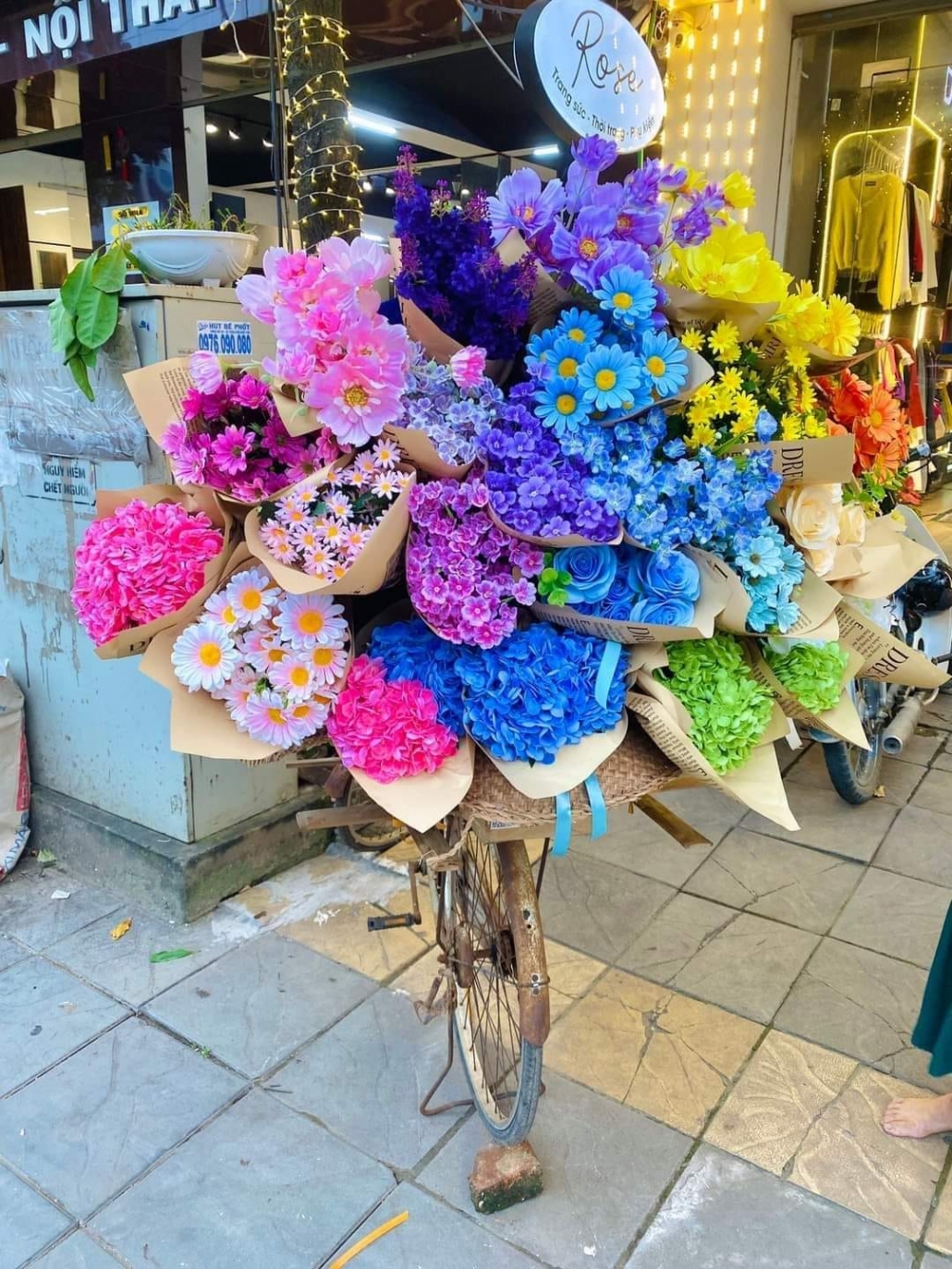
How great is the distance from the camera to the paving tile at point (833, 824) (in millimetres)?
3342

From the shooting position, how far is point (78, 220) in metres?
7.27

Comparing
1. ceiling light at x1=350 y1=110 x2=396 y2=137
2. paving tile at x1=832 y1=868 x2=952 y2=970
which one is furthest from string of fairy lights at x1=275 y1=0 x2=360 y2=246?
ceiling light at x1=350 y1=110 x2=396 y2=137

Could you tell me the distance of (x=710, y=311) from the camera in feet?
4.54

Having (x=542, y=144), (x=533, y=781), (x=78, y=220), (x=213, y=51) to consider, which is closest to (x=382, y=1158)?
(x=533, y=781)

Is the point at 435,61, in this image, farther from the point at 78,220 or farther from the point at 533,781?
the point at 533,781

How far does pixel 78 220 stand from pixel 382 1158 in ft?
24.7

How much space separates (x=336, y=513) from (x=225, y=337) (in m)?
1.54

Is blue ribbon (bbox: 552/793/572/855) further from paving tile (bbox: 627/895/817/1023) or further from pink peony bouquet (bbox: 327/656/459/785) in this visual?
paving tile (bbox: 627/895/817/1023)

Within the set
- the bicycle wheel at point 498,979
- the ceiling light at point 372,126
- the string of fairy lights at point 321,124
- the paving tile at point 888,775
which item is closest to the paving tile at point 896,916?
the paving tile at point 888,775

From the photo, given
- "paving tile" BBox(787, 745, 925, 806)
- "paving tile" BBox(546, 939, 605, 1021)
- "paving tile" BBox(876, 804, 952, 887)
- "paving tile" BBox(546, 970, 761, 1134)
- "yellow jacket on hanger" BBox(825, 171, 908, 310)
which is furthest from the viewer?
"yellow jacket on hanger" BBox(825, 171, 908, 310)

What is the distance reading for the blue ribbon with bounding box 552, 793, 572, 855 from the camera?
1366 mm

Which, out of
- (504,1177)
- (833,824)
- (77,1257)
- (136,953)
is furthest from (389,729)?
(833,824)

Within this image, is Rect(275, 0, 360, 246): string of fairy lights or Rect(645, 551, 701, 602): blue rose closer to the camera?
Rect(645, 551, 701, 602): blue rose

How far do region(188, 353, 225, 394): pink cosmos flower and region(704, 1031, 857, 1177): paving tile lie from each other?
6.36 ft
